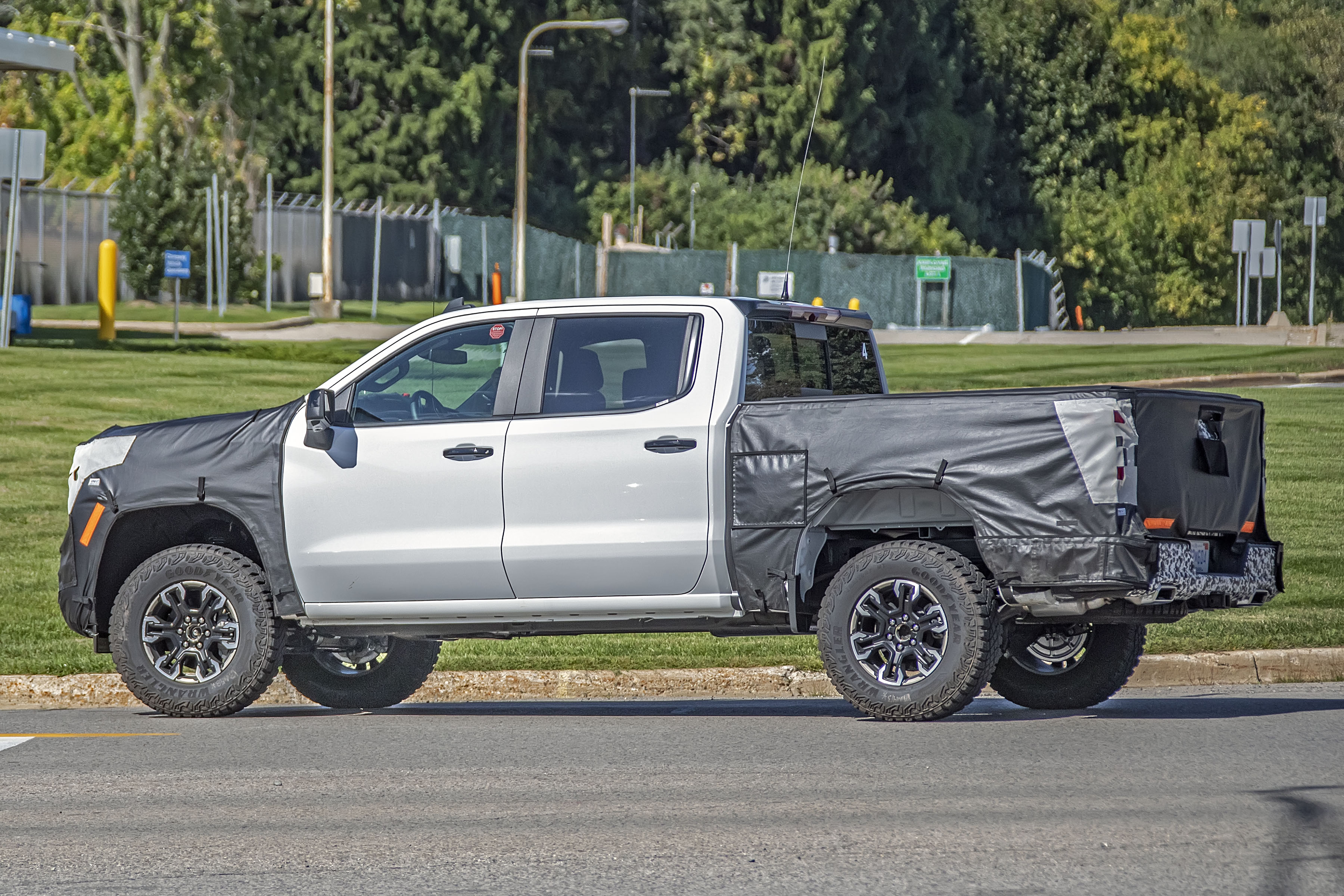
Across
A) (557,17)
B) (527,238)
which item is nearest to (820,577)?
(527,238)

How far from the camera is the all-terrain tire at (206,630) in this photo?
9219 millimetres

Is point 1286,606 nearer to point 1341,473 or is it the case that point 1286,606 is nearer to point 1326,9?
point 1341,473

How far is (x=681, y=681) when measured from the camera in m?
10.7

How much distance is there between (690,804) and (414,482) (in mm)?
2787

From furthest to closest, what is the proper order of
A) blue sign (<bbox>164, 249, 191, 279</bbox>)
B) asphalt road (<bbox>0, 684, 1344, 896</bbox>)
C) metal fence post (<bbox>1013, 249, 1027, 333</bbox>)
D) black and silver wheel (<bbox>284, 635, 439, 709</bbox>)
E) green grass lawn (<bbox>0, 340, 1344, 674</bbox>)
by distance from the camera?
metal fence post (<bbox>1013, 249, 1027, 333</bbox>), blue sign (<bbox>164, 249, 191, 279</bbox>), green grass lawn (<bbox>0, 340, 1344, 674</bbox>), black and silver wheel (<bbox>284, 635, 439, 709</bbox>), asphalt road (<bbox>0, 684, 1344, 896</bbox>)

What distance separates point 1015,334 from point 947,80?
3529 cm

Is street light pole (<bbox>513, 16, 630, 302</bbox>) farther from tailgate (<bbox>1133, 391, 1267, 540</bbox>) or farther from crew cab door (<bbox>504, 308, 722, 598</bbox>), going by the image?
tailgate (<bbox>1133, 391, 1267, 540</bbox>)

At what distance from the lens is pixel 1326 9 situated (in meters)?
88.2

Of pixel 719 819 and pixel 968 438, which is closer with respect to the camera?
pixel 719 819

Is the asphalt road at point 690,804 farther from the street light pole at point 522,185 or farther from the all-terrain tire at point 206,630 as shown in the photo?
the street light pole at point 522,185

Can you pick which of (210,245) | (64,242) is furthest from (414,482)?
(64,242)

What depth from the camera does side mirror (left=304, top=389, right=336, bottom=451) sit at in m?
9.01

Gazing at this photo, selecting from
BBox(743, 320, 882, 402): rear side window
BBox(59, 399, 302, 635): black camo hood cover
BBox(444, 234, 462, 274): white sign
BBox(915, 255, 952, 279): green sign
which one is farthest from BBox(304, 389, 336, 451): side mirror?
BBox(915, 255, 952, 279): green sign

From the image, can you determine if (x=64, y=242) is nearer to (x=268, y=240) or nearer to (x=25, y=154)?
(x=268, y=240)
